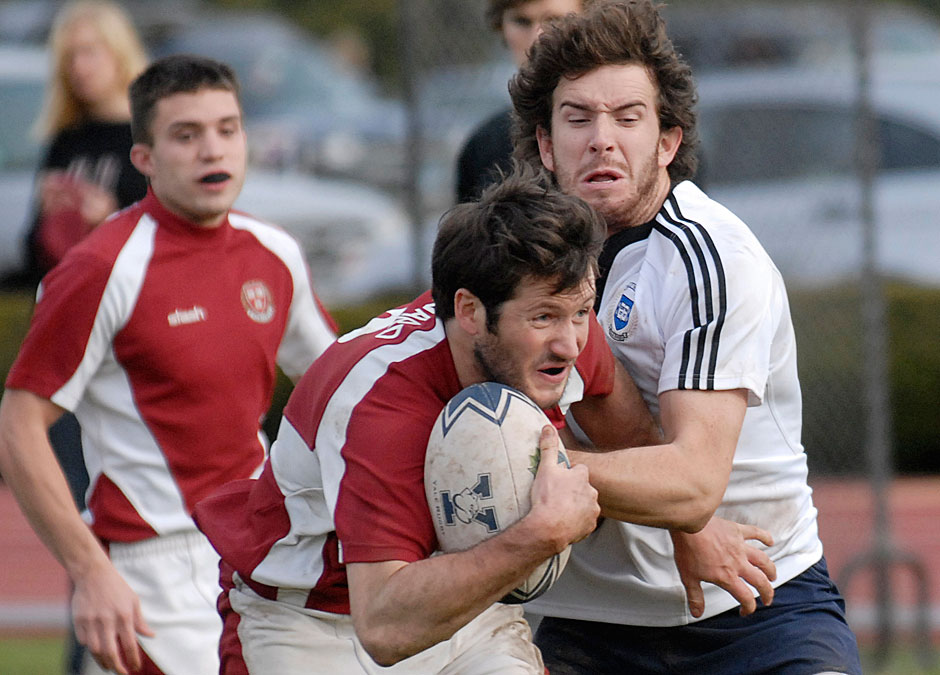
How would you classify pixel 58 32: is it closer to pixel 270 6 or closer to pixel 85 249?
pixel 85 249

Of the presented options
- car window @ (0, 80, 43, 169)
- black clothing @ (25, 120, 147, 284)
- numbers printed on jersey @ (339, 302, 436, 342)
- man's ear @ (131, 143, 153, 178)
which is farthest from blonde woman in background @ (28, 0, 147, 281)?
car window @ (0, 80, 43, 169)

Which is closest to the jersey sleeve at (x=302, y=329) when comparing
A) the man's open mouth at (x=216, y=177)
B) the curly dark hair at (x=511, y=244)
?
the man's open mouth at (x=216, y=177)

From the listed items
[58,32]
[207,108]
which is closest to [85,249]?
[207,108]

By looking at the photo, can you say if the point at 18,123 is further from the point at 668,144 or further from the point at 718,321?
the point at 718,321

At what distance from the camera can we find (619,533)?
12.3 ft

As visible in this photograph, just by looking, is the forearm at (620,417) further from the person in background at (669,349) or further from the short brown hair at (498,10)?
the short brown hair at (498,10)

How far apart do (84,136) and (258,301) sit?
5.28ft

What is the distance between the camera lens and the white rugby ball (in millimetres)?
3078

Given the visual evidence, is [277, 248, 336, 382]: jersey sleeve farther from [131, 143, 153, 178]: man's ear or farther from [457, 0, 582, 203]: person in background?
[457, 0, 582, 203]: person in background

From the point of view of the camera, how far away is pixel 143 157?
469cm

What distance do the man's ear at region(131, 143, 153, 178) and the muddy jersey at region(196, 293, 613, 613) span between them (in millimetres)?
1348

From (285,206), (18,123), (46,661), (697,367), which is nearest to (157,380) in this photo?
(697,367)

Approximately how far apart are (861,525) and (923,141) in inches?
150

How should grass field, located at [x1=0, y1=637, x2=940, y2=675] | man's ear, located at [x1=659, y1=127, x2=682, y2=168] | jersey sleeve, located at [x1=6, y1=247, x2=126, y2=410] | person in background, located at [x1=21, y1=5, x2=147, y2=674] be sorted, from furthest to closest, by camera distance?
grass field, located at [x1=0, y1=637, x2=940, y2=675], person in background, located at [x1=21, y1=5, x2=147, y2=674], jersey sleeve, located at [x1=6, y1=247, x2=126, y2=410], man's ear, located at [x1=659, y1=127, x2=682, y2=168]
